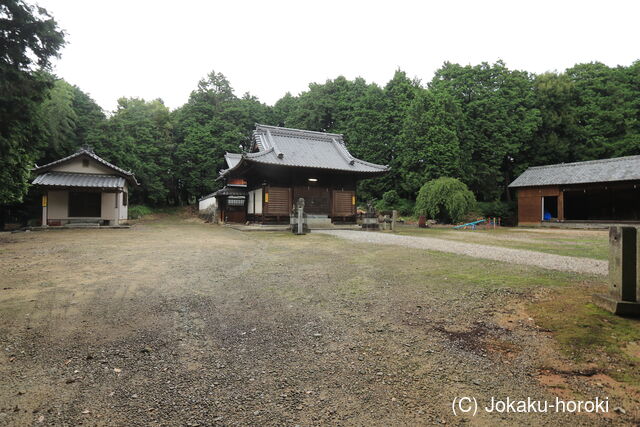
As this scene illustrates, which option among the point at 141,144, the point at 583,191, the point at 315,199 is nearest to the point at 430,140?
the point at 583,191

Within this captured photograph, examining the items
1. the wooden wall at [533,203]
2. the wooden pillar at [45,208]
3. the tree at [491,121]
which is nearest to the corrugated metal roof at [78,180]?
the wooden pillar at [45,208]

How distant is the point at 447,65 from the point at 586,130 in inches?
584

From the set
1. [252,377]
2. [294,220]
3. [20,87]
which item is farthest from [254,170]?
[252,377]

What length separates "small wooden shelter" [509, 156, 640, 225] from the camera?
20812 mm

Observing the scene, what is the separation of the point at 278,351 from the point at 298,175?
1737 centimetres

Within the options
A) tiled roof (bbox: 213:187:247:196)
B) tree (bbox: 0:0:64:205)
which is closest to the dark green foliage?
tiled roof (bbox: 213:187:247:196)

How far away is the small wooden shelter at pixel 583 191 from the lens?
20812 millimetres

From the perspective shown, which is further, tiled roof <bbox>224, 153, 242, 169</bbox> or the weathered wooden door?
tiled roof <bbox>224, 153, 242, 169</bbox>

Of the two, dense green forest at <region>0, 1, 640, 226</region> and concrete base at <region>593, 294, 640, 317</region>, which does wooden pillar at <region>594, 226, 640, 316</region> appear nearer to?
concrete base at <region>593, 294, 640, 317</region>

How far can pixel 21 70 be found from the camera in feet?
31.3

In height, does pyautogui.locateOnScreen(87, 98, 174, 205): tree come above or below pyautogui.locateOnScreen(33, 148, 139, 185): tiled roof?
above

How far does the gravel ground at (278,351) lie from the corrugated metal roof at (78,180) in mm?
16801

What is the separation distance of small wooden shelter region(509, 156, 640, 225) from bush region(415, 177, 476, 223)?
649cm

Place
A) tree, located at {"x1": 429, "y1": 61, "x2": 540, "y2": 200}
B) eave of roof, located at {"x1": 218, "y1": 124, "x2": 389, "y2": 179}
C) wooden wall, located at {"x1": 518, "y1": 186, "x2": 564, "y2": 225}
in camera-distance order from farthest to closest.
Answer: tree, located at {"x1": 429, "y1": 61, "x2": 540, "y2": 200}
wooden wall, located at {"x1": 518, "y1": 186, "x2": 564, "y2": 225}
eave of roof, located at {"x1": 218, "y1": 124, "x2": 389, "y2": 179}
